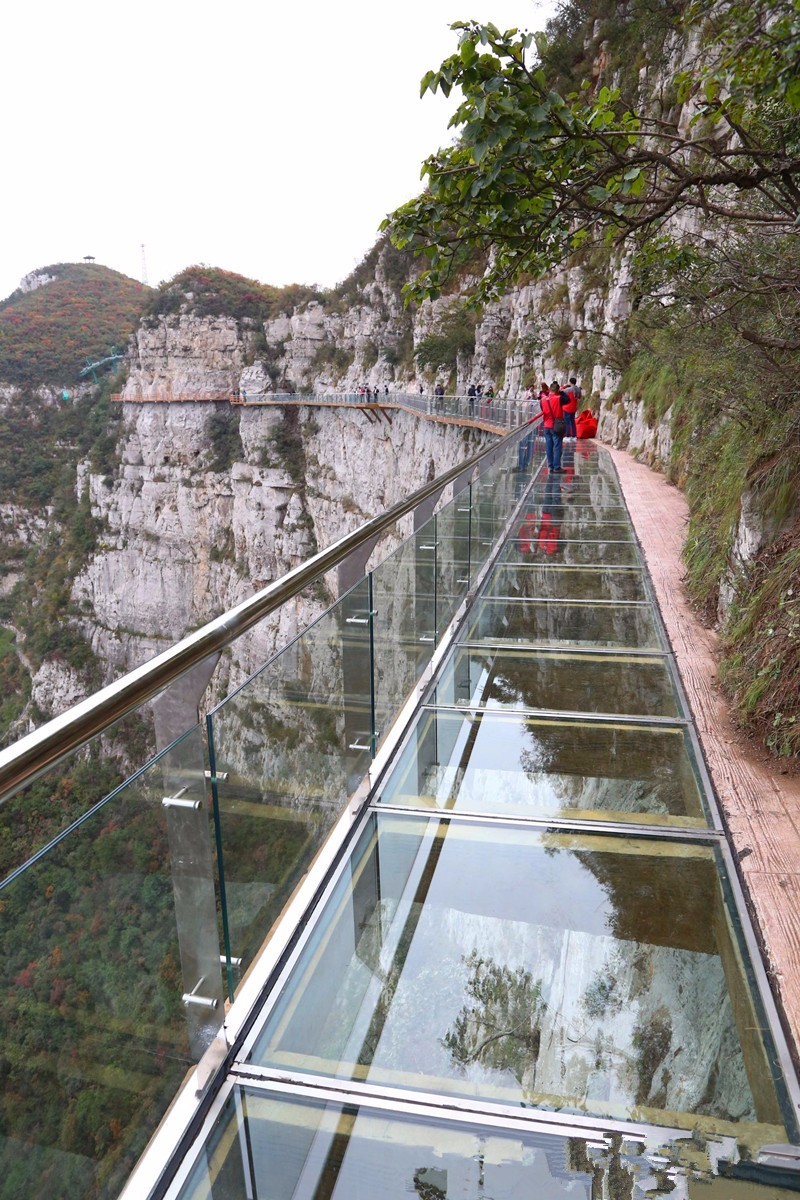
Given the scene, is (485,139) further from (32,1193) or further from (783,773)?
(32,1193)

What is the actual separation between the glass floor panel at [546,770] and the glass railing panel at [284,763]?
46 centimetres

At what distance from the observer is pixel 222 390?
6081 centimetres

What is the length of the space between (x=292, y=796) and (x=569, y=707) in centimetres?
212

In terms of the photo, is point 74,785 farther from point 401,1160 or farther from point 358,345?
point 358,345

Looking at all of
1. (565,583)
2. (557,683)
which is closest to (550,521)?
(565,583)

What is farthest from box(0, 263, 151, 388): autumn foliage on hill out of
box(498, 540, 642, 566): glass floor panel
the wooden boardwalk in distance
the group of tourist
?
the wooden boardwalk in distance

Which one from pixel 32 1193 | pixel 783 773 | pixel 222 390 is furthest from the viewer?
pixel 222 390

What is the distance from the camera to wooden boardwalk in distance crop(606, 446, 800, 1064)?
2.21m

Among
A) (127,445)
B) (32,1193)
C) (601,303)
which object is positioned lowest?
(127,445)

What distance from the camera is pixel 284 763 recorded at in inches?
87.5

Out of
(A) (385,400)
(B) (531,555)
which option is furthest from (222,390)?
(B) (531,555)

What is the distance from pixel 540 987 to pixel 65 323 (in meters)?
98.5

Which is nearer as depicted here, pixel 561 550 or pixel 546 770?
pixel 546 770

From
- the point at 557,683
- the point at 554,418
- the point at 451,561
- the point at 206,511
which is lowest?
the point at 206,511
